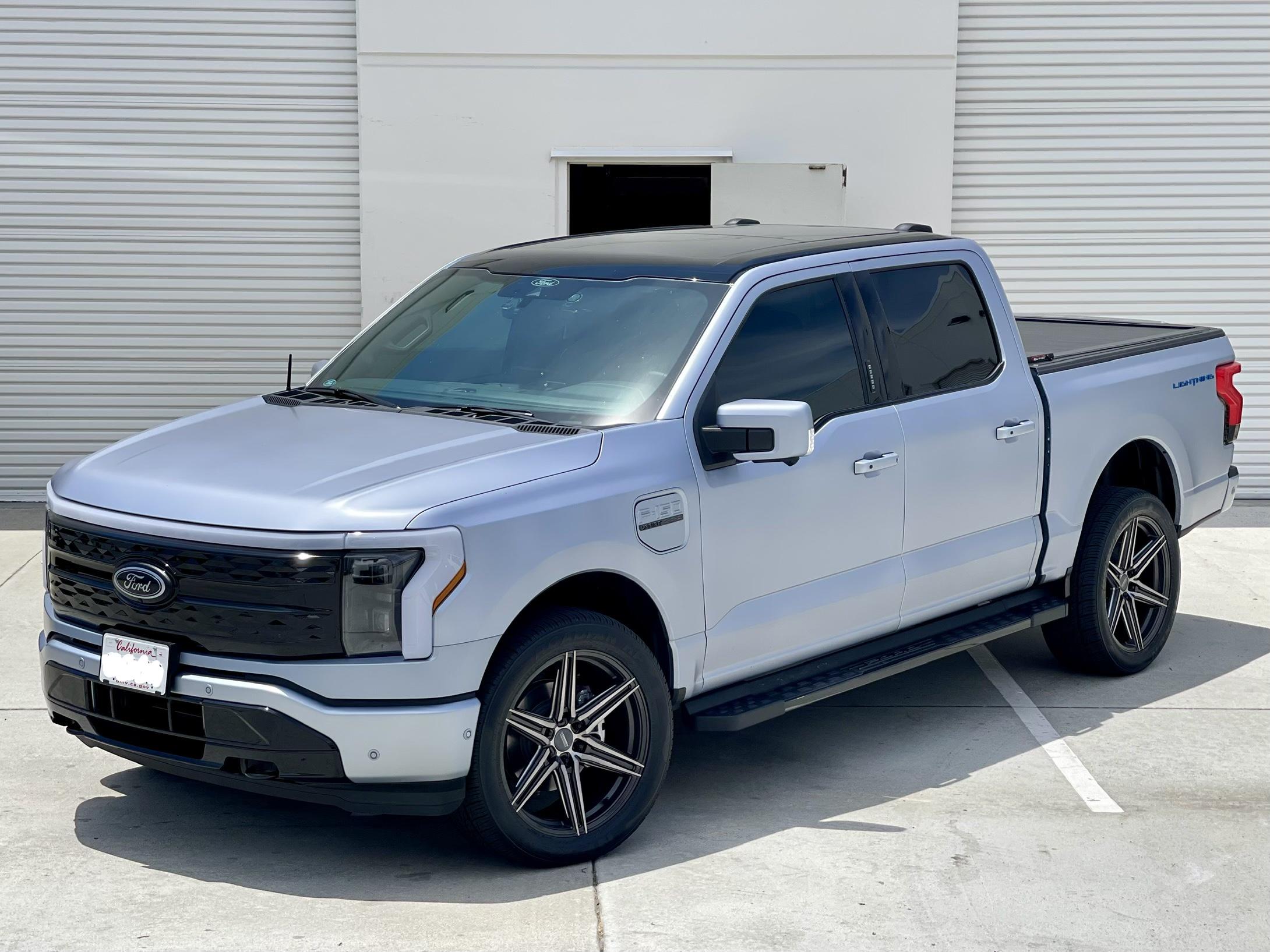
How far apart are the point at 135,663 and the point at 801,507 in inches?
89.3

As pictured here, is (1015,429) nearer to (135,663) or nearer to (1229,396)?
(1229,396)

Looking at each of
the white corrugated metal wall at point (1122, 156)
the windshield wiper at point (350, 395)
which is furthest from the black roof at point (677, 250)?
the white corrugated metal wall at point (1122, 156)

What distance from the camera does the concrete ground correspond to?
4.44m

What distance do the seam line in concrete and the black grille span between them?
448 centimetres

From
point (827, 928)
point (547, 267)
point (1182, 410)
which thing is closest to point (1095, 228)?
point (1182, 410)

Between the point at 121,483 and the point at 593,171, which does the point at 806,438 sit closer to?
the point at 121,483

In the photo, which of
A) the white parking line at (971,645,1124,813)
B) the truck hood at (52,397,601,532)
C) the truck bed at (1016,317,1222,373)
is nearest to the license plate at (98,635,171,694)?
the truck hood at (52,397,601,532)

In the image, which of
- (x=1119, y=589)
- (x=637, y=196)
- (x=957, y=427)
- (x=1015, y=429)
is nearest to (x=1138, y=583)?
(x=1119, y=589)

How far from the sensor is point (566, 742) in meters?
4.81

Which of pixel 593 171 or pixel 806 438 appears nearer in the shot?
pixel 806 438

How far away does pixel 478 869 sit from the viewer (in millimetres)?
4875

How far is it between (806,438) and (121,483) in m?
2.16

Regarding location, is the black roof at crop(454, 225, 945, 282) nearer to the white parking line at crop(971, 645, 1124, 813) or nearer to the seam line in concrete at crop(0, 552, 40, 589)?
the white parking line at crop(971, 645, 1124, 813)

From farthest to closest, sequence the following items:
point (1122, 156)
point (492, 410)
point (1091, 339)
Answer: point (1122, 156) < point (1091, 339) < point (492, 410)
